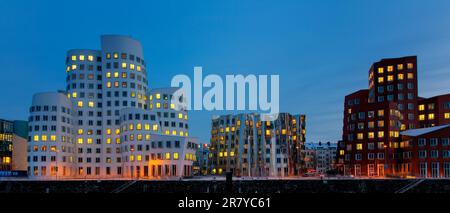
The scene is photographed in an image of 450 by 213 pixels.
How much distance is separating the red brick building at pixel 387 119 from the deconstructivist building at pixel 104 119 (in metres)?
48.5

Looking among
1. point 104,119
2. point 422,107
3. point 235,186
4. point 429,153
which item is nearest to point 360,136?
→ point 429,153

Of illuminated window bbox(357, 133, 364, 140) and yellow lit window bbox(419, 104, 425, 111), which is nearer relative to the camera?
illuminated window bbox(357, 133, 364, 140)

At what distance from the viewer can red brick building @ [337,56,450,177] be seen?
138 meters

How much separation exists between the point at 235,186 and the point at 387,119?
62220 millimetres

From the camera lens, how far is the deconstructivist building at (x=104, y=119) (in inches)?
5443

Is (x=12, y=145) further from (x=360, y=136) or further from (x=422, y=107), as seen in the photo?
(x=422, y=107)

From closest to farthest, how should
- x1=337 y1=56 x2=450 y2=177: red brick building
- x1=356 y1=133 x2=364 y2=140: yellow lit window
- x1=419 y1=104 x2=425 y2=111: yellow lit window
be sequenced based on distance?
1. x1=337 y1=56 x2=450 y2=177: red brick building
2. x1=356 y1=133 x2=364 y2=140: yellow lit window
3. x1=419 y1=104 x2=425 y2=111: yellow lit window

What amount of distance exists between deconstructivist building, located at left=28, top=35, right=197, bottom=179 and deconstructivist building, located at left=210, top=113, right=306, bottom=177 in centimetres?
3001

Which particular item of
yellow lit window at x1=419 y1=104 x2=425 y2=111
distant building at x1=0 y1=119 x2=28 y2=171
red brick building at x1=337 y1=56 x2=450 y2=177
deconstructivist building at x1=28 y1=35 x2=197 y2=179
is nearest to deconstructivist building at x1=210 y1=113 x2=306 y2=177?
red brick building at x1=337 y1=56 x2=450 y2=177

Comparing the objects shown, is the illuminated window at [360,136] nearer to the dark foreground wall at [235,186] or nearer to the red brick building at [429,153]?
Answer: the red brick building at [429,153]

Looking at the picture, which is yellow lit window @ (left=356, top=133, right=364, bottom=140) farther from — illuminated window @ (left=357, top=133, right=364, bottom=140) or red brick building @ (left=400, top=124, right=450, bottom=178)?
red brick building @ (left=400, top=124, right=450, bottom=178)

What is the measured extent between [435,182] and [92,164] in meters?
97.1

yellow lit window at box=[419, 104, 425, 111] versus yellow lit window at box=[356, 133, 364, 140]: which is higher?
yellow lit window at box=[419, 104, 425, 111]
